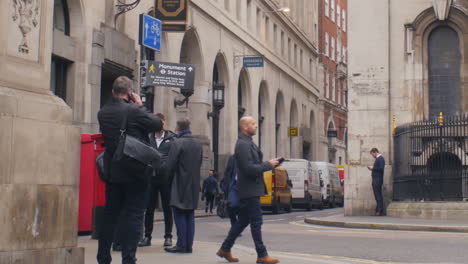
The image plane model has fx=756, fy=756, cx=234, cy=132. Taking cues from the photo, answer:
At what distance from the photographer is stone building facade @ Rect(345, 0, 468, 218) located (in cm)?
2208

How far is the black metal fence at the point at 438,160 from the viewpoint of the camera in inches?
723

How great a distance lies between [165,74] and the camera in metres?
19.3

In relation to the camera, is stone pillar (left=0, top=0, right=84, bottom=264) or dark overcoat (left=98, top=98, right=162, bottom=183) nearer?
stone pillar (left=0, top=0, right=84, bottom=264)

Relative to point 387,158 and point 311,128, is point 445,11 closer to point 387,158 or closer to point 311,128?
point 387,158

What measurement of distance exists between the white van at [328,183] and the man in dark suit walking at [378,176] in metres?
15.7

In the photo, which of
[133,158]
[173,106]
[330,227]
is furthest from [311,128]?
[133,158]

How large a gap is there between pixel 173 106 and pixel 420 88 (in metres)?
11.4

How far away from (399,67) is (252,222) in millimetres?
14656

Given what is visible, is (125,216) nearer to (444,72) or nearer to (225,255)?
(225,255)

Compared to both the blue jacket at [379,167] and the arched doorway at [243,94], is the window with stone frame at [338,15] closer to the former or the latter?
the arched doorway at [243,94]

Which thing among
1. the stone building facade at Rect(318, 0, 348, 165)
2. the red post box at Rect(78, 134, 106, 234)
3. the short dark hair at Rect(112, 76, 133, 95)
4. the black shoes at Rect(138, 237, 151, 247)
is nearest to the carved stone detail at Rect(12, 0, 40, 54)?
the short dark hair at Rect(112, 76, 133, 95)

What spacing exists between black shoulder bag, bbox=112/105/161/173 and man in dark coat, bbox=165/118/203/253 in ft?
9.50

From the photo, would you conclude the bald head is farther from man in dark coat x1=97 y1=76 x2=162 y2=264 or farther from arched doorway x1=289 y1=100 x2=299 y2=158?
arched doorway x1=289 y1=100 x2=299 y2=158

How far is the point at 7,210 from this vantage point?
21.4 feet
